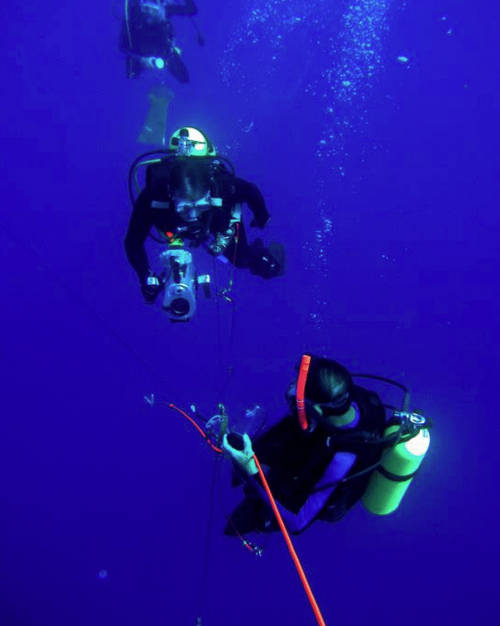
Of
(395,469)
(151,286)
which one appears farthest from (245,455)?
(151,286)

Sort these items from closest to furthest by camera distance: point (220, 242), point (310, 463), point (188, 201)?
point (310, 463) → point (188, 201) → point (220, 242)

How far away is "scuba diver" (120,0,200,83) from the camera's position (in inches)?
178

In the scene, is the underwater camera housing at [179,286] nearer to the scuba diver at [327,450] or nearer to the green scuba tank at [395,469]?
the scuba diver at [327,450]

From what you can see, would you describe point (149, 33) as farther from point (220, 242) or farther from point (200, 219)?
point (200, 219)

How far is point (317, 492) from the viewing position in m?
2.14

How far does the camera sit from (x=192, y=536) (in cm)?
534

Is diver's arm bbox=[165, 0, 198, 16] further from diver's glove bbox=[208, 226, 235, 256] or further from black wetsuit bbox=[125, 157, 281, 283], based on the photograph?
diver's glove bbox=[208, 226, 235, 256]

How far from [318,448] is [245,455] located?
1.83 feet

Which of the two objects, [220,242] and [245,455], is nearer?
[245,455]

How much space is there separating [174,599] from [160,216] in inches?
206

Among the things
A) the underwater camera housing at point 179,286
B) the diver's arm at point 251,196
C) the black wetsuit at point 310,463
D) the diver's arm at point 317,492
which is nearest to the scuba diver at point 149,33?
the diver's arm at point 251,196

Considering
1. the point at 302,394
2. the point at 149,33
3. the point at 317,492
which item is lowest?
the point at 317,492

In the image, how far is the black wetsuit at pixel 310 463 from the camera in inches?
82.5

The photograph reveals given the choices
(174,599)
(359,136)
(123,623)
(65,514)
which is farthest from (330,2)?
(123,623)
